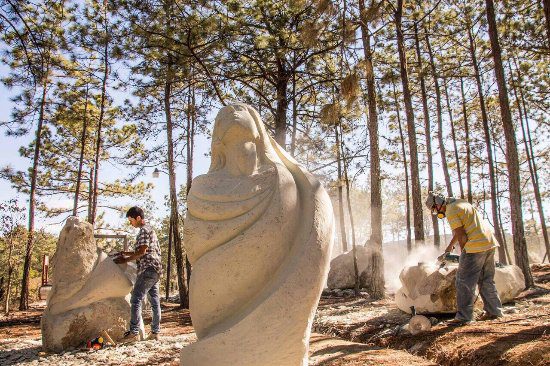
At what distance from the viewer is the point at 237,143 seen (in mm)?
3521

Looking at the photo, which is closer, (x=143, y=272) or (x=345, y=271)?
(x=143, y=272)

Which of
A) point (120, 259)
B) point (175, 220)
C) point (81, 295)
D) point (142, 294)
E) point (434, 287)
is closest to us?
point (142, 294)

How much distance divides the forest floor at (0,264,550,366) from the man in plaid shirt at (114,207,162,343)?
288mm

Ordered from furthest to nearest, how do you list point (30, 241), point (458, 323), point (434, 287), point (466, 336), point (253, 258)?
point (30, 241)
point (434, 287)
point (458, 323)
point (466, 336)
point (253, 258)

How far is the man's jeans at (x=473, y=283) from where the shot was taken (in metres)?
5.63

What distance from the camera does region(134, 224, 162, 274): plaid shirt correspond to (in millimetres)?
6172

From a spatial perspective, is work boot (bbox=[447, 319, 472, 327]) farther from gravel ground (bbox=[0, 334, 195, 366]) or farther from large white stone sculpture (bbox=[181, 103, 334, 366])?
gravel ground (bbox=[0, 334, 195, 366])

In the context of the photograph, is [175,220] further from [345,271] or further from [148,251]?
[345,271]

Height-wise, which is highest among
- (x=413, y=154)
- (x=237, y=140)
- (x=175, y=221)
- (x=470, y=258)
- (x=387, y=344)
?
(x=413, y=154)

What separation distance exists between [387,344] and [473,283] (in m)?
1.39

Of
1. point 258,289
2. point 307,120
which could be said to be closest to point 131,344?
point 258,289

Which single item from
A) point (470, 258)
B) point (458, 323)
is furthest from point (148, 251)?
point (470, 258)

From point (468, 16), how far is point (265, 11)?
6.76 m

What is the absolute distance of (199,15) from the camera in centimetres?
1001
